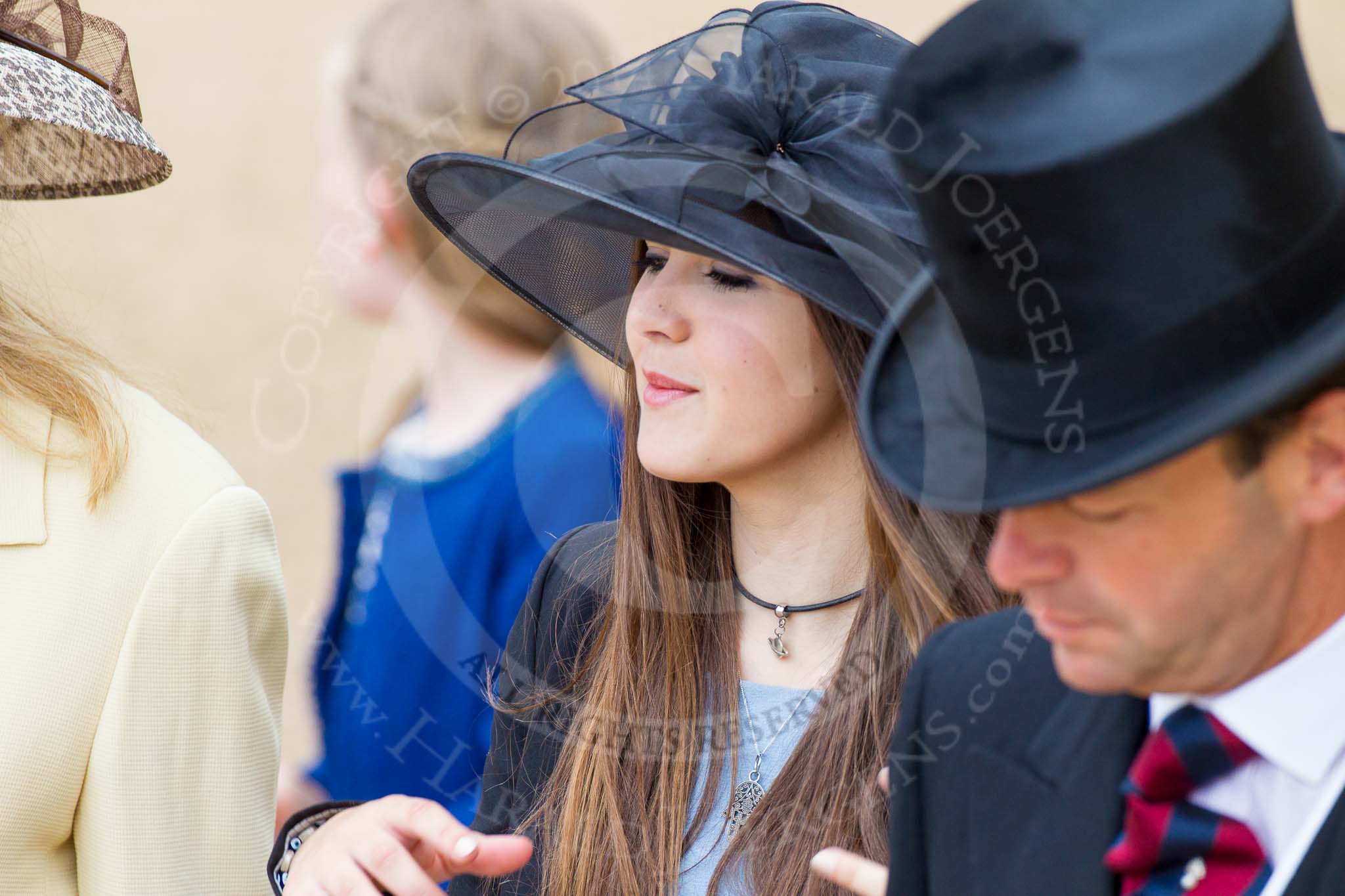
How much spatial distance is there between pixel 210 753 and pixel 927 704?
764 mm

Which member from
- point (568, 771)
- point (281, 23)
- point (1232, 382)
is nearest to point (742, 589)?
point (568, 771)

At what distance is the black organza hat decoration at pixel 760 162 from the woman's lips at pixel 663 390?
159 millimetres

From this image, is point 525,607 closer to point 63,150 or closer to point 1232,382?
point 63,150

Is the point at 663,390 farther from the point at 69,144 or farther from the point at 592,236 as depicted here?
the point at 69,144

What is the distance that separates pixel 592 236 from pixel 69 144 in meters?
0.63

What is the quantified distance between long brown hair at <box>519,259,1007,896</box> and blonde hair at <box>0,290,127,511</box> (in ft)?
1.88

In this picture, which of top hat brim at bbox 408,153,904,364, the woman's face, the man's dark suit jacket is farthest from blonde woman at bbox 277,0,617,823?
the man's dark suit jacket

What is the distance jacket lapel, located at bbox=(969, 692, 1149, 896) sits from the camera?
877mm

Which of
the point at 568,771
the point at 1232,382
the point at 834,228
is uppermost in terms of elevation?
the point at 834,228

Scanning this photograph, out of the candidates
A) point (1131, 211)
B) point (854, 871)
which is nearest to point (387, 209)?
point (854, 871)

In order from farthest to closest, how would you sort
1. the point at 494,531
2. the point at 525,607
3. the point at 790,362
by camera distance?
the point at 494,531 → the point at 525,607 → the point at 790,362

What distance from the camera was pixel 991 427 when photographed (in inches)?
33.3

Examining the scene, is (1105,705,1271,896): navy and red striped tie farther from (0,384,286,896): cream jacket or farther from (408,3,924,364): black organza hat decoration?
(0,384,286,896): cream jacket

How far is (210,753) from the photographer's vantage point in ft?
4.49
